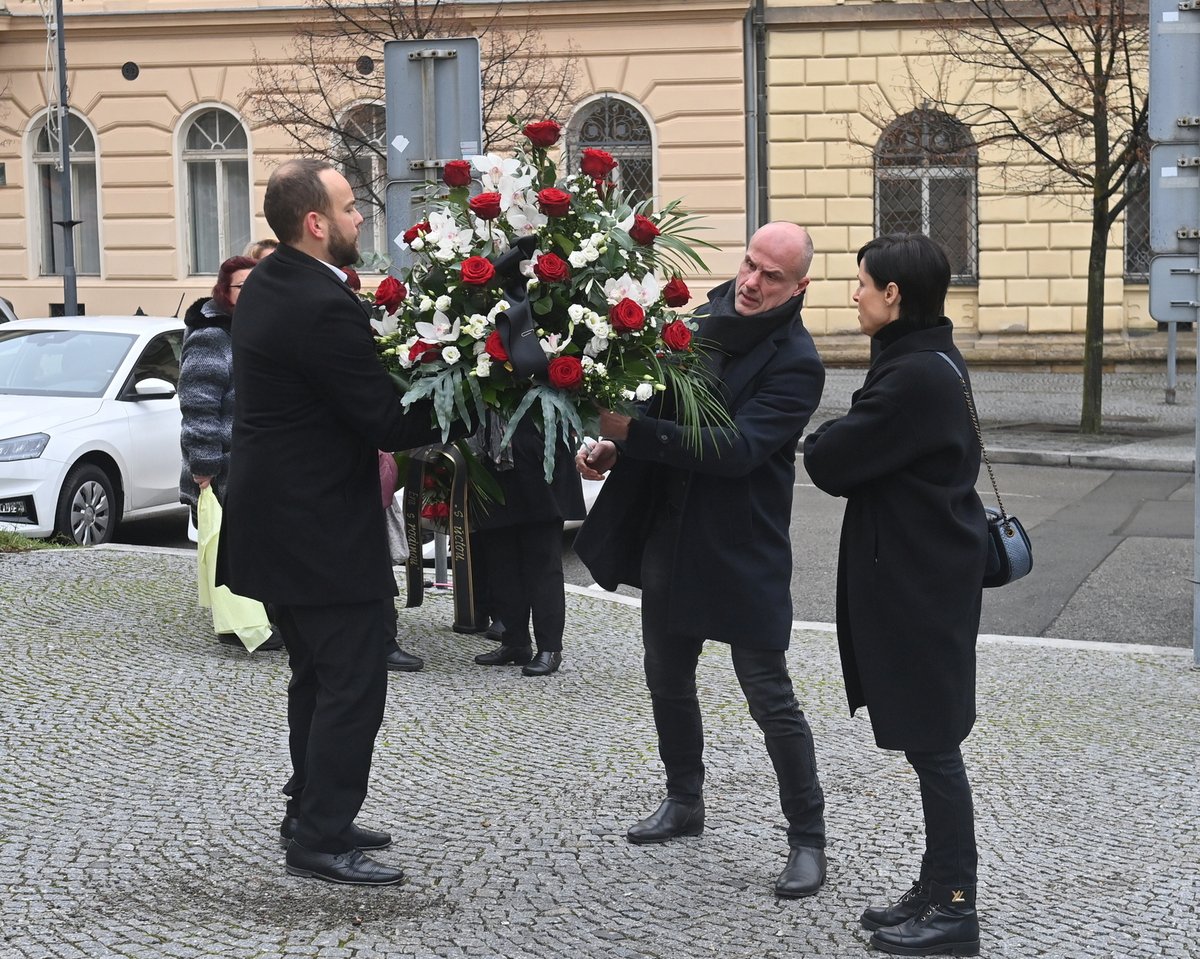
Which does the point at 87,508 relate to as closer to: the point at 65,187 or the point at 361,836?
the point at 361,836

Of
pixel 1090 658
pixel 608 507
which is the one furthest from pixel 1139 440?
pixel 608 507

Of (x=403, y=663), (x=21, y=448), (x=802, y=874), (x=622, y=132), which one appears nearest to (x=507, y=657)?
(x=403, y=663)

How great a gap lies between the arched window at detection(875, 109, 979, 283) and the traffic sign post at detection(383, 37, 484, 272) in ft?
52.6

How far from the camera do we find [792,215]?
24375mm

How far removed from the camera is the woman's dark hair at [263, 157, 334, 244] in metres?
4.39

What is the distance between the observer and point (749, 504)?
183 inches

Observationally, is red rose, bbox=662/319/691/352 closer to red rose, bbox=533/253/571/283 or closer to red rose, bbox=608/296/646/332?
red rose, bbox=608/296/646/332

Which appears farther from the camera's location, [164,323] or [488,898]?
[164,323]

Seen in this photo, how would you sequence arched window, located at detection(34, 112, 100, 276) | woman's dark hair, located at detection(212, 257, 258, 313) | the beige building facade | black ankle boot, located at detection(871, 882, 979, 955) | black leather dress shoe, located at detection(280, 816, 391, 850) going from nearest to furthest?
black ankle boot, located at detection(871, 882, 979, 955), black leather dress shoe, located at detection(280, 816, 391, 850), woman's dark hair, located at detection(212, 257, 258, 313), the beige building facade, arched window, located at detection(34, 112, 100, 276)

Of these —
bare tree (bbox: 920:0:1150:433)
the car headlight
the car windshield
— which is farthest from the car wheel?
bare tree (bbox: 920:0:1150:433)

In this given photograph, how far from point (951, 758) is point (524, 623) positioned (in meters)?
3.54

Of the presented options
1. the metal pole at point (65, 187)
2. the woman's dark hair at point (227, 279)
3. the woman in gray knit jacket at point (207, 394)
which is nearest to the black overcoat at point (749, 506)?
the woman's dark hair at point (227, 279)

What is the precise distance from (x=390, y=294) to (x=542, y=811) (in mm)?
1792

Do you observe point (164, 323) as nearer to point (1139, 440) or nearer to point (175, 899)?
point (175, 899)
